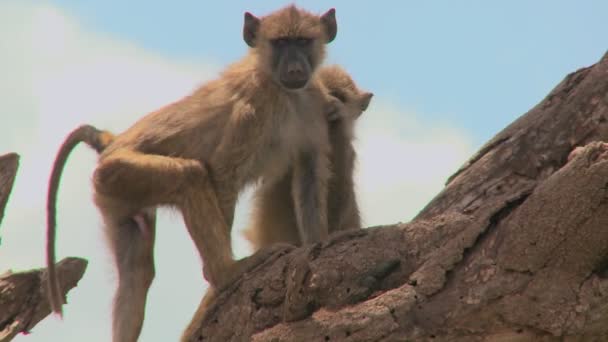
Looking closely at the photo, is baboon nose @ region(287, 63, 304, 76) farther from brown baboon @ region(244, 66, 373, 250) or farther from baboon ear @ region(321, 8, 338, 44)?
baboon ear @ region(321, 8, 338, 44)

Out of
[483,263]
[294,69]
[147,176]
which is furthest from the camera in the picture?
[294,69]

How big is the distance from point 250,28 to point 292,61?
103 cm

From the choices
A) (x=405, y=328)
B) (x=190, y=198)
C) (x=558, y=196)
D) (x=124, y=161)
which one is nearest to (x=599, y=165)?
(x=558, y=196)

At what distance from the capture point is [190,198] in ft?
29.9

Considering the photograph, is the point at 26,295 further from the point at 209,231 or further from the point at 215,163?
the point at 215,163

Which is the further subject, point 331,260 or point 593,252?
point 331,260

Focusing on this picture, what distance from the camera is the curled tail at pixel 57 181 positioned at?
29.5 feet

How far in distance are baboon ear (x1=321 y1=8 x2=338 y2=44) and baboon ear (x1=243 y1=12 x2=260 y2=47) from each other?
2.66 feet

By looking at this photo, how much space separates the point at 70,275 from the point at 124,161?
1348 millimetres

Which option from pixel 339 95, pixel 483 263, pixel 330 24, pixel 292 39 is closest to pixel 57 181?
pixel 292 39

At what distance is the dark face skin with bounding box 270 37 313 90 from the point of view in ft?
33.8

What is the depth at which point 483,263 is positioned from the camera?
271 inches

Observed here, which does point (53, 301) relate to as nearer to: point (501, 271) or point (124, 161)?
point (124, 161)

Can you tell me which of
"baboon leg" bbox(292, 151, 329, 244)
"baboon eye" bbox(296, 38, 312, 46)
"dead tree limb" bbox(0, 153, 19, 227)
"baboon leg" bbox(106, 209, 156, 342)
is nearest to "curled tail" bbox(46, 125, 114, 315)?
"dead tree limb" bbox(0, 153, 19, 227)
